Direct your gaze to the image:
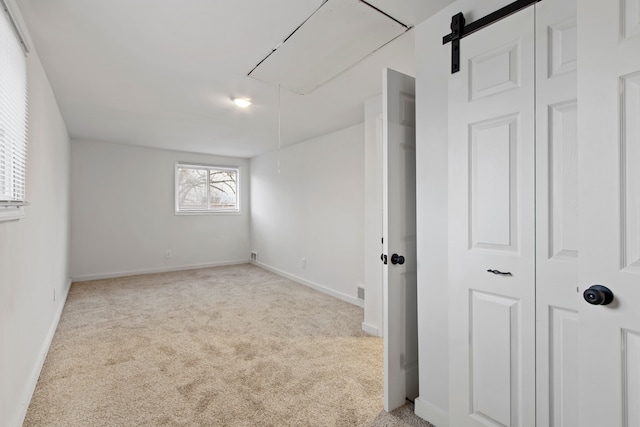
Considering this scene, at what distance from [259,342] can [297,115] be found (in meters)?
2.45

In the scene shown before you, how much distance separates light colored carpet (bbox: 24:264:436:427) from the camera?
1803 millimetres

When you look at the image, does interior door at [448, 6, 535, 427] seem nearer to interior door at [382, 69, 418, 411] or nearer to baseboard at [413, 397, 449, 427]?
baseboard at [413, 397, 449, 427]

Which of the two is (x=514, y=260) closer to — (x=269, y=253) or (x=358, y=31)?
(x=358, y=31)

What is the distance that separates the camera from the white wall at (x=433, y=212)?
1682 millimetres

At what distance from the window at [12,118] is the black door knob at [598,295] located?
2325mm

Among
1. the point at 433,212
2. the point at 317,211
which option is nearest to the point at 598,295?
the point at 433,212

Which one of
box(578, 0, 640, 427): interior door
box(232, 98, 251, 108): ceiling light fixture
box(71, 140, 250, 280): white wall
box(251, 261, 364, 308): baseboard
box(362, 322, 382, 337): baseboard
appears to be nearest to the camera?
box(578, 0, 640, 427): interior door

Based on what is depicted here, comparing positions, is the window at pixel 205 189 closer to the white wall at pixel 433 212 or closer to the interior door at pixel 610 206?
the white wall at pixel 433 212

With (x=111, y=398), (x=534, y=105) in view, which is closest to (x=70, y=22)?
(x=111, y=398)

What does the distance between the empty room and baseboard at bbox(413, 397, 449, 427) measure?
10 mm

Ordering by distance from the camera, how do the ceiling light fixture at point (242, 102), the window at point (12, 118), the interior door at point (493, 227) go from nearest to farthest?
the interior door at point (493, 227) → the window at point (12, 118) → the ceiling light fixture at point (242, 102)

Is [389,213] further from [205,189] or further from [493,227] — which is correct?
[205,189]

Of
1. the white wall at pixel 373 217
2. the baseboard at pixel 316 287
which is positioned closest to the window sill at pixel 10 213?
the white wall at pixel 373 217

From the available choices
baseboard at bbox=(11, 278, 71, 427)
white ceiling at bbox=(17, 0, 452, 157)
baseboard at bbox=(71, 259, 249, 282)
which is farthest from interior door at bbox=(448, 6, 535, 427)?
baseboard at bbox=(71, 259, 249, 282)
